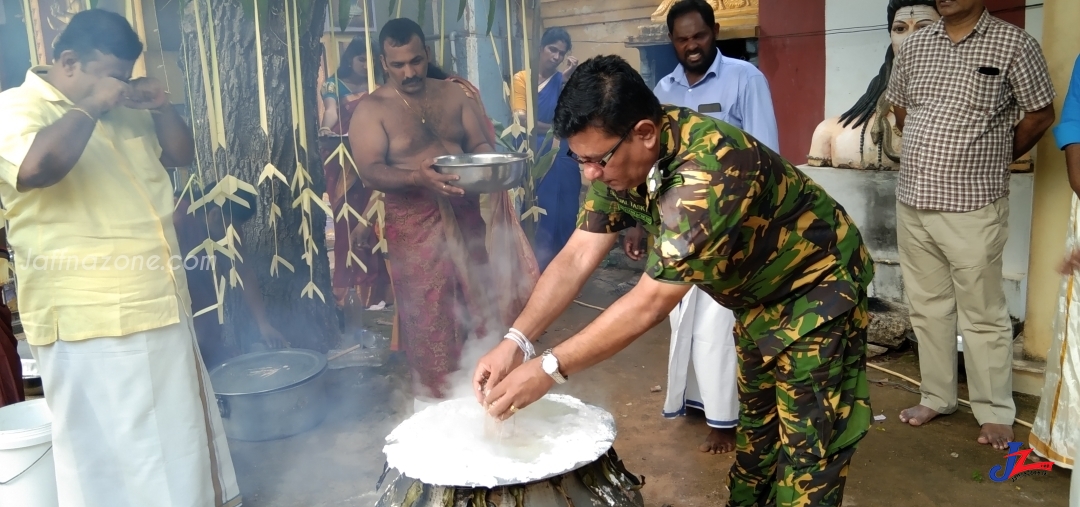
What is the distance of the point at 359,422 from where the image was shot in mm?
4328

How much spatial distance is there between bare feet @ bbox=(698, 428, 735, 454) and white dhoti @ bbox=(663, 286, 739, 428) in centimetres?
5

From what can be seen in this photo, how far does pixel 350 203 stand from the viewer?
17.2 feet

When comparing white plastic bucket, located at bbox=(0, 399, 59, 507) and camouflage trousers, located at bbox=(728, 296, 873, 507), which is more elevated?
camouflage trousers, located at bbox=(728, 296, 873, 507)

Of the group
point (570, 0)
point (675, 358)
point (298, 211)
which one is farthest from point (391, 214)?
point (570, 0)

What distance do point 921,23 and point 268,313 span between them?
14.9 feet

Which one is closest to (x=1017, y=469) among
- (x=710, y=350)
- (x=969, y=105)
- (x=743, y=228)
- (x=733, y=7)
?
(x=710, y=350)

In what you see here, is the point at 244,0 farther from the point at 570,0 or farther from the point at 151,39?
the point at 570,0

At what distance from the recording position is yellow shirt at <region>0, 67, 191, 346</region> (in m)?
2.68

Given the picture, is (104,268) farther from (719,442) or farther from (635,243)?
(719,442)

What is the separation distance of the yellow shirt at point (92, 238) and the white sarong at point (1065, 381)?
3717 millimetres

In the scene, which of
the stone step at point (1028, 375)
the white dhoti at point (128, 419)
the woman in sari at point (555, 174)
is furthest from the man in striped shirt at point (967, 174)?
the white dhoti at point (128, 419)

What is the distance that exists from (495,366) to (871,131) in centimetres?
382

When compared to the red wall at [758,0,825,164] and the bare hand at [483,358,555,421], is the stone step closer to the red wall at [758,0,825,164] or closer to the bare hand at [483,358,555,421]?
the red wall at [758,0,825,164]

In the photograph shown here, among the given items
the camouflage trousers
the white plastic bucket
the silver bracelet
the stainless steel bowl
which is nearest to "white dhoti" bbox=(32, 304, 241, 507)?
the white plastic bucket
